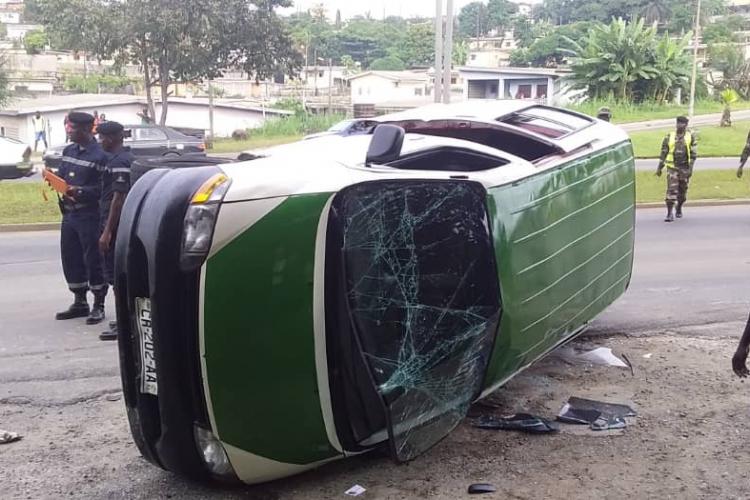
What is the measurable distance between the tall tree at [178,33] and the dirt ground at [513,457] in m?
25.8

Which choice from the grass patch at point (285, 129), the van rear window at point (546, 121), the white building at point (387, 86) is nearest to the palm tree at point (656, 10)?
the white building at point (387, 86)

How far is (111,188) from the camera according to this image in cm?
661

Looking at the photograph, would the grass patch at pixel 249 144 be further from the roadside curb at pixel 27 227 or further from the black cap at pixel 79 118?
the black cap at pixel 79 118

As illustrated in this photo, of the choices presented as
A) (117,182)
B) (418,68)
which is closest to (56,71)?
(418,68)

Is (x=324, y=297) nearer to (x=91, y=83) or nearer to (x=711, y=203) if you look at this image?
(x=711, y=203)

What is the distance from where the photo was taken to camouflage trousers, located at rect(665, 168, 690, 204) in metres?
13.1

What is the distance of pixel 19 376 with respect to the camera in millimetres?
5633

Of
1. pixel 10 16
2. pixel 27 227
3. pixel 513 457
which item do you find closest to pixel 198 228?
pixel 513 457

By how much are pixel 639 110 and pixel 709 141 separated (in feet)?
40.6

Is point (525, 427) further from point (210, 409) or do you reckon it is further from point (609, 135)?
point (609, 135)

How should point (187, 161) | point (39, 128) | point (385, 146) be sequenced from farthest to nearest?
point (39, 128) → point (187, 161) → point (385, 146)

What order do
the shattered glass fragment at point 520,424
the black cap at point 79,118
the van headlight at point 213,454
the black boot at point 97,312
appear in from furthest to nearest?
Result: the black boot at point 97,312
the black cap at point 79,118
the shattered glass fragment at point 520,424
the van headlight at point 213,454

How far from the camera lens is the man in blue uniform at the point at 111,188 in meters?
6.29

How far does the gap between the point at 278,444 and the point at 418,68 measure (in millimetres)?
78133
